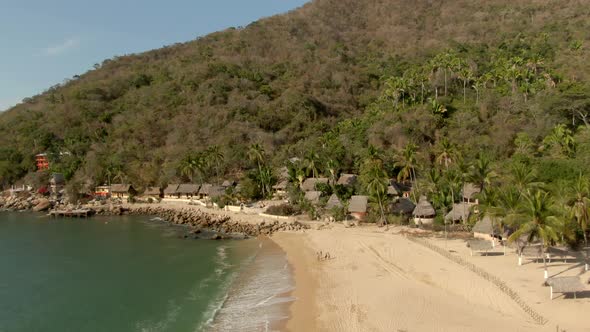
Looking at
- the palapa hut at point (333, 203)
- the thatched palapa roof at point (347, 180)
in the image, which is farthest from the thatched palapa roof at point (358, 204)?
the thatched palapa roof at point (347, 180)

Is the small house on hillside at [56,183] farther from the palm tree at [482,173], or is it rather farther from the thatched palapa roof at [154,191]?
the palm tree at [482,173]

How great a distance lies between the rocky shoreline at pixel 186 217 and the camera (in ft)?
143

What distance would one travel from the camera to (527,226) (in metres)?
24.1

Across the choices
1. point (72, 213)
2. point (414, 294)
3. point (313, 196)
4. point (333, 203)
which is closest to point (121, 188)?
point (72, 213)

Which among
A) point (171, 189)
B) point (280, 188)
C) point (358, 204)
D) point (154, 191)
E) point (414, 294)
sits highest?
point (280, 188)

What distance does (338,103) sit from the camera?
98.9 meters

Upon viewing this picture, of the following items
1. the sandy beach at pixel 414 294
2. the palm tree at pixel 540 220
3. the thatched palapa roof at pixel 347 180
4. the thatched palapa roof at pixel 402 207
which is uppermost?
the thatched palapa roof at pixel 347 180

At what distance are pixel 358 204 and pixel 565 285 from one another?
2378cm

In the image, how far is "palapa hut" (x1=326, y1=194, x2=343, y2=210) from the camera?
4491 centimetres

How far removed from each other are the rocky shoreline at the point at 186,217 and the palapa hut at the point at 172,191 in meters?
4.43

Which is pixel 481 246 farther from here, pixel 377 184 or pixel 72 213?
pixel 72 213

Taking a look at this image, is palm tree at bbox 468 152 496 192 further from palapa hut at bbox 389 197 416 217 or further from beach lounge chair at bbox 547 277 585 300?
beach lounge chair at bbox 547 277 585 300

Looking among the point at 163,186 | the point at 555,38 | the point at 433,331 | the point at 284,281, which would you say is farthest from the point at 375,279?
the point at 555,38

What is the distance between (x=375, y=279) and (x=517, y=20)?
112 m
